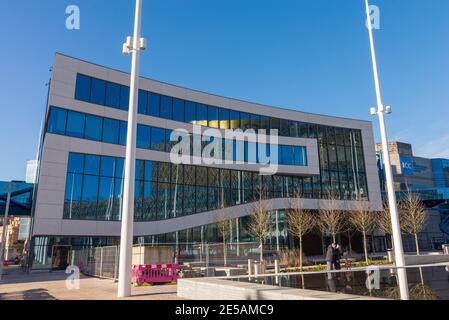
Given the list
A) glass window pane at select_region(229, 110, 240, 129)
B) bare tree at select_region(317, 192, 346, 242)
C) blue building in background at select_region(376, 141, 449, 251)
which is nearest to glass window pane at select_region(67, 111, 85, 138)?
glass window pane at select_region(229, 110, 240, 129)

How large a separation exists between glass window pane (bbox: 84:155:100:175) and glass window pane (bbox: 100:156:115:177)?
46cm

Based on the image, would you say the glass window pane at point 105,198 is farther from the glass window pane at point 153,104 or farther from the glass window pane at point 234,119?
the glass window pane at point 234,119

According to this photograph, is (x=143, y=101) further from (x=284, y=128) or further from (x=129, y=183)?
(x=129, y=183)

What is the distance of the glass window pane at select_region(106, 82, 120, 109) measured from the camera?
119 feet

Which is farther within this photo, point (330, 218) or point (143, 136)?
point (143, 136)

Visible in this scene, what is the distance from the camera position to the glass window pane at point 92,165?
3331 centimetres

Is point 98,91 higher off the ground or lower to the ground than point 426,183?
higher

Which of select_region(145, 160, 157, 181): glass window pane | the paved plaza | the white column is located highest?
select_region(145, 160, 157, 181): glass window pane

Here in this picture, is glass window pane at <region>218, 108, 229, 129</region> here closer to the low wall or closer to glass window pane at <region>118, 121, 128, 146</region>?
glass window pane at <region>118, 121, 128, 146</region>

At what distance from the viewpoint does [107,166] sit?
34438mm

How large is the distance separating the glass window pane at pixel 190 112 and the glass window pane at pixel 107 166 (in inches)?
385

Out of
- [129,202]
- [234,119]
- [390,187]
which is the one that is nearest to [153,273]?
[129,202]

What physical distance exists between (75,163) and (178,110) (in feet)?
41.1
